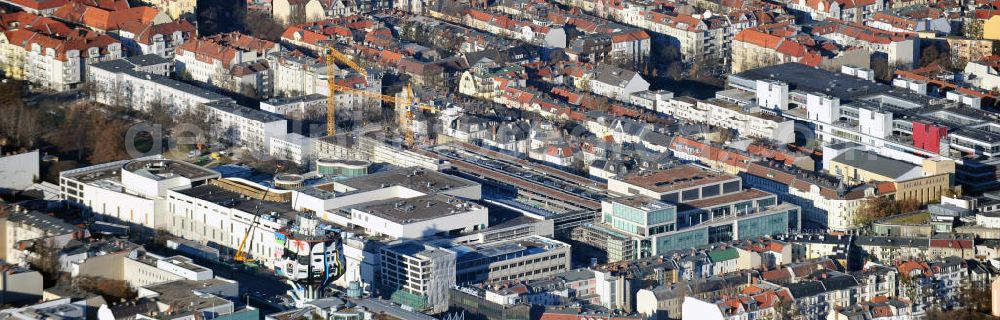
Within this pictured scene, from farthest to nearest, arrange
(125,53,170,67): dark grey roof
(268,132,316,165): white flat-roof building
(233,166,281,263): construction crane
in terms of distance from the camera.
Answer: (125,53,170,67): dark grey roof → (268,132,316,165): white flat-roof building → (233,166,281,263): construction crane

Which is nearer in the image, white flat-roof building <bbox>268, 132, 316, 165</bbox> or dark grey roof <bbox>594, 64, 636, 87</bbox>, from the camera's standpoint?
white flat-roof building <bbox>268, 132, 316, 165</bbox>

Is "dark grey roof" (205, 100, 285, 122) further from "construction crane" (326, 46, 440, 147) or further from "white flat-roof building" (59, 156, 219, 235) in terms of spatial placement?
"white flat-roof building" (59, 156, 219, 235)

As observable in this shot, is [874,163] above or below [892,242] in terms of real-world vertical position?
above

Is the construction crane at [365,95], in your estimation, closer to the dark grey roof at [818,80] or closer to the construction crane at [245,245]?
the construction crane at [245,245]

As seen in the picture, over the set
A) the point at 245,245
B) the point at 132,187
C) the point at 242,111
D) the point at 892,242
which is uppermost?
the point at 242,111

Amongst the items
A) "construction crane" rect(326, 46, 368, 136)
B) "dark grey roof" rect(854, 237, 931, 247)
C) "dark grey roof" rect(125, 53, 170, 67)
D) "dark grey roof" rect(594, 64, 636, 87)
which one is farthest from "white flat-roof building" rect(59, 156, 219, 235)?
"dark grey roof" rect(854, 237, 931, 247)

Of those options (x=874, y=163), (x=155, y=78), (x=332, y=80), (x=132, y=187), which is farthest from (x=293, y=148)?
(x=874, y=163)

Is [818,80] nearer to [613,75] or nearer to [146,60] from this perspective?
[613,75]
